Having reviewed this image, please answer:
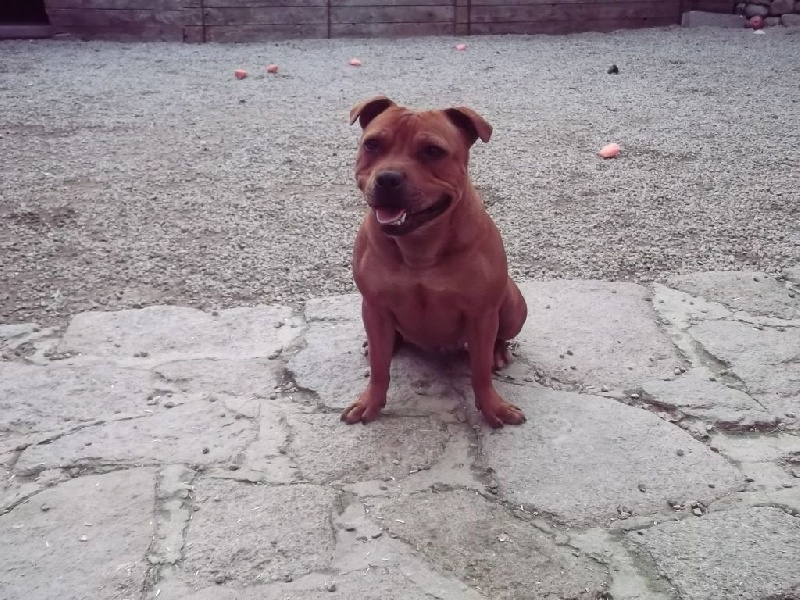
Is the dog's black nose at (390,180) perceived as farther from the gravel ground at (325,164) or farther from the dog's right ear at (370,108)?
the gravel ground at (325,164)

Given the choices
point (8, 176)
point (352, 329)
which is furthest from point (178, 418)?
point (8, 176)

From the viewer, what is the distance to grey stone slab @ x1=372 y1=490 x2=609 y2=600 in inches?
82.0

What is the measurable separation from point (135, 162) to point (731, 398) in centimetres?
432

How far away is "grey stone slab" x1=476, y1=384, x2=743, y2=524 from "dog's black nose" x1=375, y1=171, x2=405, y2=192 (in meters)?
0.92

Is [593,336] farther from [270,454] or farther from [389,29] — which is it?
[389,29]

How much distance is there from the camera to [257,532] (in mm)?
2268

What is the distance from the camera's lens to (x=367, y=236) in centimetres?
265

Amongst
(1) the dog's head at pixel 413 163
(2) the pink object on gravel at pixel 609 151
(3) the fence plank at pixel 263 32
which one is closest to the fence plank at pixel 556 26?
(3) the fence plank at pixel 263 32

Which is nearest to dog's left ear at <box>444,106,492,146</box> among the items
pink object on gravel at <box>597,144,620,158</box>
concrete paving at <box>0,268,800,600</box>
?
concrete paving at <box>0,268,800,600</box>

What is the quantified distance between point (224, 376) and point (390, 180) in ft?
3.84

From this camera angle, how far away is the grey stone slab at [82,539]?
2076 mm

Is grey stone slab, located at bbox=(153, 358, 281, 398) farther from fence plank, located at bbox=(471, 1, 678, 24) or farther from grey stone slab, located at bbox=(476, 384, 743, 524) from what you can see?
fence plank, located at bbox=(471, 1, 678, 24)

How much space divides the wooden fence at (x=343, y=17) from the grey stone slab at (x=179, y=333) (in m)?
7.64

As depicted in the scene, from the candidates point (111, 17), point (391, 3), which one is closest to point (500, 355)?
point (391, 3)
